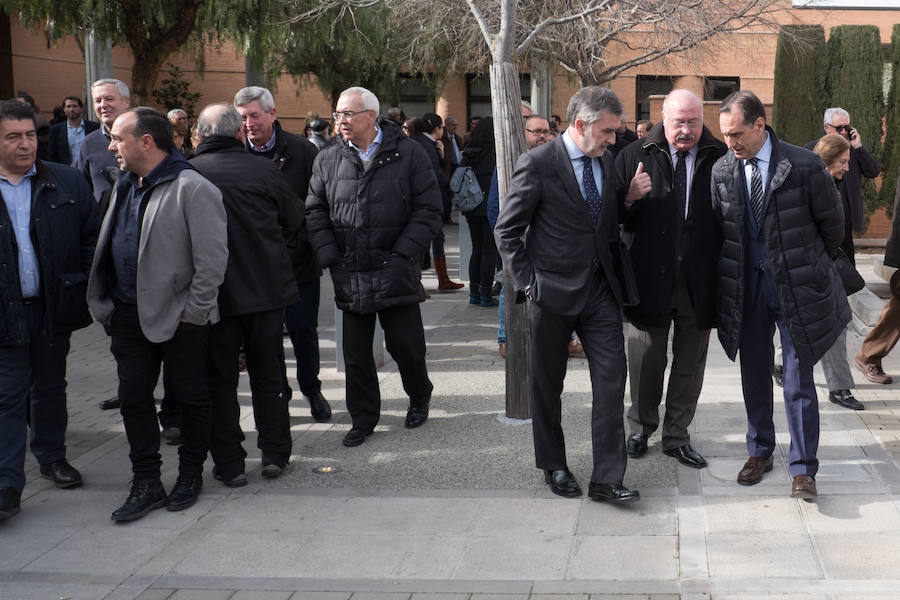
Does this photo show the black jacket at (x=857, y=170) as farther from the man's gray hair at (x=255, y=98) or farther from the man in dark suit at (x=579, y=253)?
the man's gray hair at (x=255, y=98)

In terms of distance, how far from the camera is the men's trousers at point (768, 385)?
527 cm

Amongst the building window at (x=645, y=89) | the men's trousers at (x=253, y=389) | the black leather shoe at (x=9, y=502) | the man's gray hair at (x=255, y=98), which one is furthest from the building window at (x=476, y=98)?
the black leather shoe at (x=9, y=502)

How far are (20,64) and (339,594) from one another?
23631 millimetres

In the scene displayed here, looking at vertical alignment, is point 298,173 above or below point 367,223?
above

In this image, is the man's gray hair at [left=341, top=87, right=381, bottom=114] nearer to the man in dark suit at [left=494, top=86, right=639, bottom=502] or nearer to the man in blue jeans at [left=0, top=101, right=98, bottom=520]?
the man in dark suit at [left=494, top=86, right=639, bottom=502]

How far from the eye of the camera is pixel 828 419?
6.74 m

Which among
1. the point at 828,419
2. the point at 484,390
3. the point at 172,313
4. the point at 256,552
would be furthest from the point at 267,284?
the point at 828,419

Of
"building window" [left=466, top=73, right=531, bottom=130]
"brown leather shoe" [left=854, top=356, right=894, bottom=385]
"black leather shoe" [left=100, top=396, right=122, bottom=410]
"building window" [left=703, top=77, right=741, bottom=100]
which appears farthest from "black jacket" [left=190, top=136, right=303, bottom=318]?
"building window" [left=466, top=73, right=531, bottom=130]

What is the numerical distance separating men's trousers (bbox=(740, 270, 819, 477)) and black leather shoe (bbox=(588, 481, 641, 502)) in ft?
2.49

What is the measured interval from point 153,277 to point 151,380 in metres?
0.57

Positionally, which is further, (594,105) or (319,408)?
(319,408)

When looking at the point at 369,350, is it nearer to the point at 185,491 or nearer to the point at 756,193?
the point at 185,491

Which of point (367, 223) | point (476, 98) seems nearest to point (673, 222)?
point (367, 223)

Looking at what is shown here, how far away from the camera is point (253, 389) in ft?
19.9
